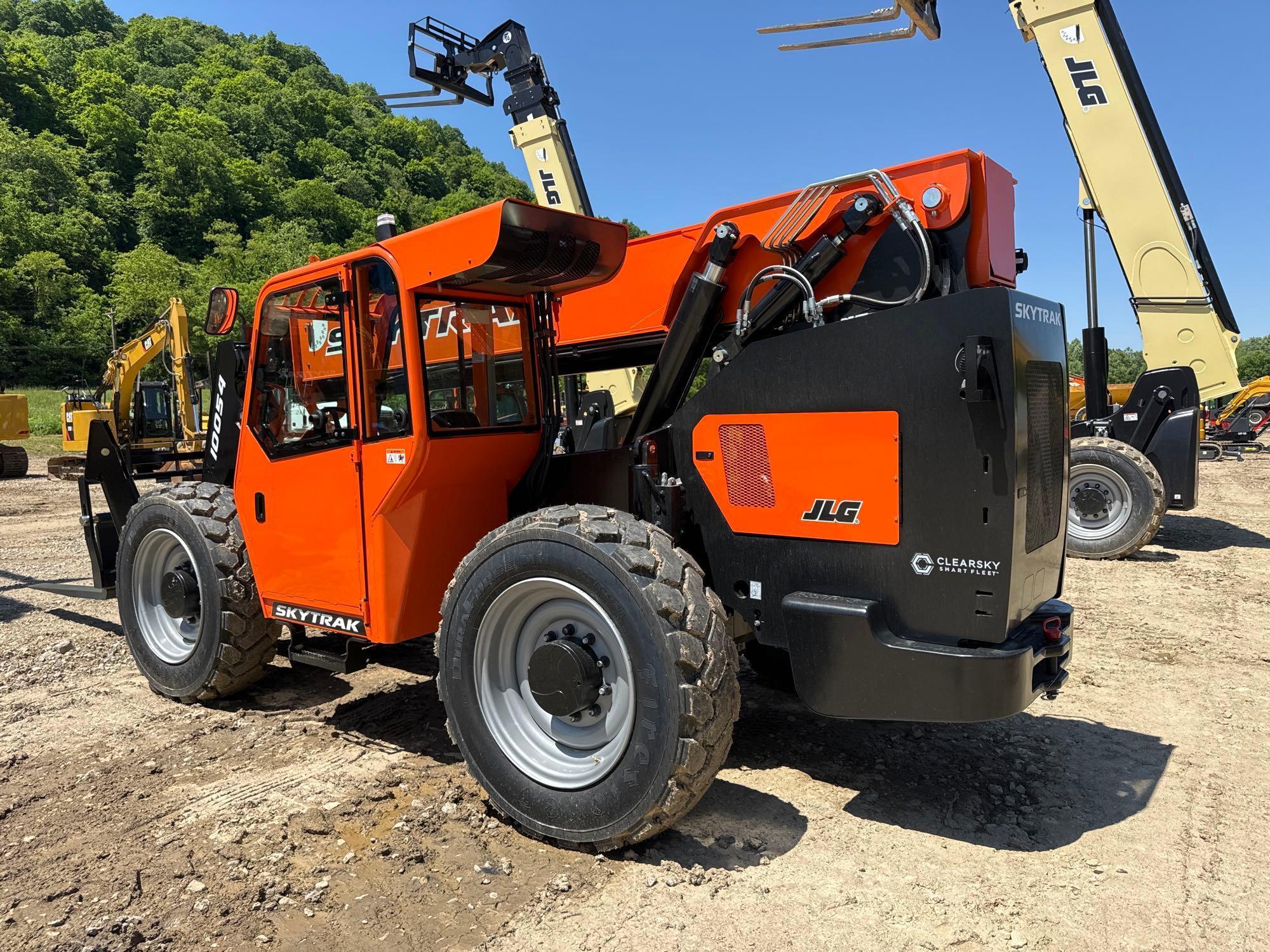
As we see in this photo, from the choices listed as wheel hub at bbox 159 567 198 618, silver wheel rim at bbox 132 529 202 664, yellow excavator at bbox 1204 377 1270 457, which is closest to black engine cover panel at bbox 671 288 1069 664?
wheel hub at bbox 159 567 198 618

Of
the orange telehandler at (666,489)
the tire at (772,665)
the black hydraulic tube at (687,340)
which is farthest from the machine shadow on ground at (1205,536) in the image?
the black hydraulic tube at (687,340)

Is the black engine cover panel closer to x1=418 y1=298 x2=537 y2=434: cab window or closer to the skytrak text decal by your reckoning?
x1=418 y1=298 x2=537 y2=434: cab window

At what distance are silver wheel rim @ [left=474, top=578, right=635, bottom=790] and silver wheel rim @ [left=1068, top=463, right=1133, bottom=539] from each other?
749 cm

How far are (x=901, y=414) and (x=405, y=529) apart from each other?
7.42ft

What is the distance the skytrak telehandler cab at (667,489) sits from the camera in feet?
9.84

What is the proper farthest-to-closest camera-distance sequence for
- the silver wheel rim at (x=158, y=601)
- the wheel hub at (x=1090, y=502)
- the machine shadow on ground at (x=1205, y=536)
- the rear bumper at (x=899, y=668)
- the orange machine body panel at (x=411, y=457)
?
the machine shadow on ground at (x=1205, y=536) → the wheel hub at (x=1090, y=502) → the silver wheel rim at (x=158, y=601) → the orange machine body panel at (x=411, y=457) → the rear bumper at (x=899, y=668)

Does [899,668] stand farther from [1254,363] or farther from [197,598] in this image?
[1254,363]

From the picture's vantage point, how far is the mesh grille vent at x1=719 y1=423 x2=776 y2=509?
337 centimetres

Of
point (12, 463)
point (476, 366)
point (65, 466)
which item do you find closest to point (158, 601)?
point (476, 366)

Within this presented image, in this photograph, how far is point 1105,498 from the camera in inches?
369

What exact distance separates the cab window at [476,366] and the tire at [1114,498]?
7.28 meters

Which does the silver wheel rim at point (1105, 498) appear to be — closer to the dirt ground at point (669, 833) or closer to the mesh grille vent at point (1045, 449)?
the dirt ground at point (669, 833)

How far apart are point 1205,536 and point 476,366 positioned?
10384 millimetres

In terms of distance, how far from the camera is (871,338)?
311cm
